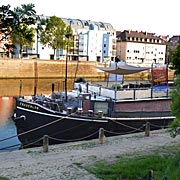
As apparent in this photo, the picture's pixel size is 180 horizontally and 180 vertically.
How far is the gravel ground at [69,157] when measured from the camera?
32.3 feet

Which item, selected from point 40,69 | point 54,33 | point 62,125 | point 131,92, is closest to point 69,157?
point 62,125

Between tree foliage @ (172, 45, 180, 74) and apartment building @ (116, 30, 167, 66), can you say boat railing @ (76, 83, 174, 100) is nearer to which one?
tree foliage @ (172, 45, 180, 74)

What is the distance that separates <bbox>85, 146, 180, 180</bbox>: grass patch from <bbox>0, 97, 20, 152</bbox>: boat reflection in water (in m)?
7.66

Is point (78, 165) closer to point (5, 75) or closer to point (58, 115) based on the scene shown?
point (58, 115)

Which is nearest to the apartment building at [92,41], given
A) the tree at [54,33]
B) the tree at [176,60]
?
the tree at [54,33]

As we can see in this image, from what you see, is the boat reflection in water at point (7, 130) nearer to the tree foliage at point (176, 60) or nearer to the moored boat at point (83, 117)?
the moored boat at point (83, 117)

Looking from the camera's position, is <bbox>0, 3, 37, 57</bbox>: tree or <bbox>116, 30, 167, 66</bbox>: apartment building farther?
<bbox>116, 30, 167, 66</bbox>: apartment building

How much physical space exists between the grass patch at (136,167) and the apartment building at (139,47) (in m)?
93.5

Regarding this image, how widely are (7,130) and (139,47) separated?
91628 millimetres

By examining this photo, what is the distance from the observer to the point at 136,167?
9.89 m

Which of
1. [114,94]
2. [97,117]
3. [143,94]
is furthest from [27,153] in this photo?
[143,94]

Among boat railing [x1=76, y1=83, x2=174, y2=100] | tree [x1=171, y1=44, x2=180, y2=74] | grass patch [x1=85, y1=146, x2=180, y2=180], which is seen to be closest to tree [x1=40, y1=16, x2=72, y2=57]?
boat railing [x1=76, y1=83, x2=174, y2=100]

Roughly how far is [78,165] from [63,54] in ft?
268

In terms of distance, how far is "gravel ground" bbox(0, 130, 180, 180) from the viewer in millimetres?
9852
